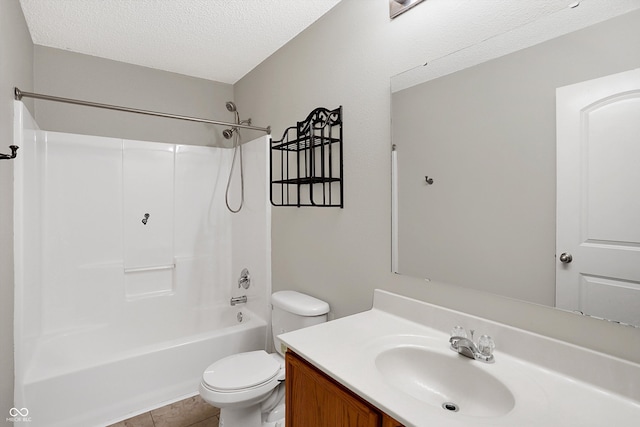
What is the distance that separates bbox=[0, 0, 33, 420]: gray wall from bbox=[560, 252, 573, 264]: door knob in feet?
7.10

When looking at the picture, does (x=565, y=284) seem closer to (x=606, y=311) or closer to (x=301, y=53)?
(x=606, y=311)

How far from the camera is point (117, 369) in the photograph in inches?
74.2

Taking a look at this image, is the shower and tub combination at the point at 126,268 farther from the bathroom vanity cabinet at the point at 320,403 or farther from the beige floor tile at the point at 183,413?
the bathroom vanity cabinet at the point at 320,403

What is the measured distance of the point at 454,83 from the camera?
122cm

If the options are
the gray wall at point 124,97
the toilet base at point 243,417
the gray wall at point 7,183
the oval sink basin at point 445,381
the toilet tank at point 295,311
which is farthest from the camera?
the gray wall at point 124,97

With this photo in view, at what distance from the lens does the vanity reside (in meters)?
0.79

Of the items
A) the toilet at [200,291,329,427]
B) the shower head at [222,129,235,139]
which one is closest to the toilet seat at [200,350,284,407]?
the toilet at [200,291,329,427]

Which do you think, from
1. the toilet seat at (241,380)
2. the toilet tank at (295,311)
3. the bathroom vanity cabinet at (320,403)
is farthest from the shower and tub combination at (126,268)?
the bathroom vanity cabinet at (320,403)

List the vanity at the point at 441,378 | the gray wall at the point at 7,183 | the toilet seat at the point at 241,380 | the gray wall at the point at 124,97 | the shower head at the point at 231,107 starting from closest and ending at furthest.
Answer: the vanity at the point at 441,378
the gray wall at the point at 7,183
the toilet seat at the point at 241,380
the gray wall at the point at 124,97
the shower head at the point at 231,107

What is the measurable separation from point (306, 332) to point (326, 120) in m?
1.12

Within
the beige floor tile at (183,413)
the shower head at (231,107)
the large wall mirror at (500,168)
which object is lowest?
the beige floor tile at (183,413)

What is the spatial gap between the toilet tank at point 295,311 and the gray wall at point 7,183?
125 centimetres

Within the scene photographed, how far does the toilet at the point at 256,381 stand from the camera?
1521mm

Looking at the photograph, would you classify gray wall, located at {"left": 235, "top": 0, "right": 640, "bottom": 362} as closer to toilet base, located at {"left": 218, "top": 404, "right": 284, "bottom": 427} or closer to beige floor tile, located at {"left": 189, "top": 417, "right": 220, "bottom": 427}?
toilet base, located at {"left": 218, "top": 404, "right": 284, "bottom": 427}
